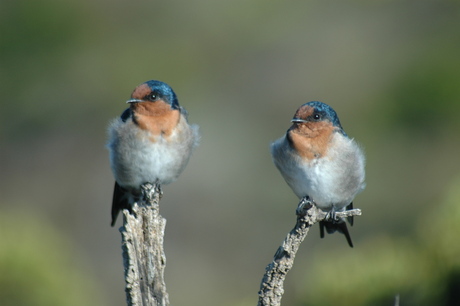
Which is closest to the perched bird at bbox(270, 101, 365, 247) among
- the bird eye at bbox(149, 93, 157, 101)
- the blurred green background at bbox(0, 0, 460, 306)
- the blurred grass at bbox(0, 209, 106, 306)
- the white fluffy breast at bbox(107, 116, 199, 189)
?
the white fluffy breast at bbox(107, 116, 199, 189)

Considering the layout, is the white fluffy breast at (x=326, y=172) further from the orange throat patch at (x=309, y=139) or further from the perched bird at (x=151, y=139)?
the perched bird at (x=151, y=139)

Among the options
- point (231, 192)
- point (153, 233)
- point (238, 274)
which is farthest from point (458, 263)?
point (231, 192)

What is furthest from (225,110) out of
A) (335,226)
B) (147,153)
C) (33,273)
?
(33,273)

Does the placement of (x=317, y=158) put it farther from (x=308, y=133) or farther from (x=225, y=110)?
(x=225, y=110)

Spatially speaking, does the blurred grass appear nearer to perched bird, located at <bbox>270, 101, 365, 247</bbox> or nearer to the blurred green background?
perched bird, located at <bbox>270, 101, 365, 247</bbox>

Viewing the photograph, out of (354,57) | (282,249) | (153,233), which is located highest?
(354,57)

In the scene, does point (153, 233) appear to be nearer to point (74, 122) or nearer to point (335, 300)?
point (335, 300)
